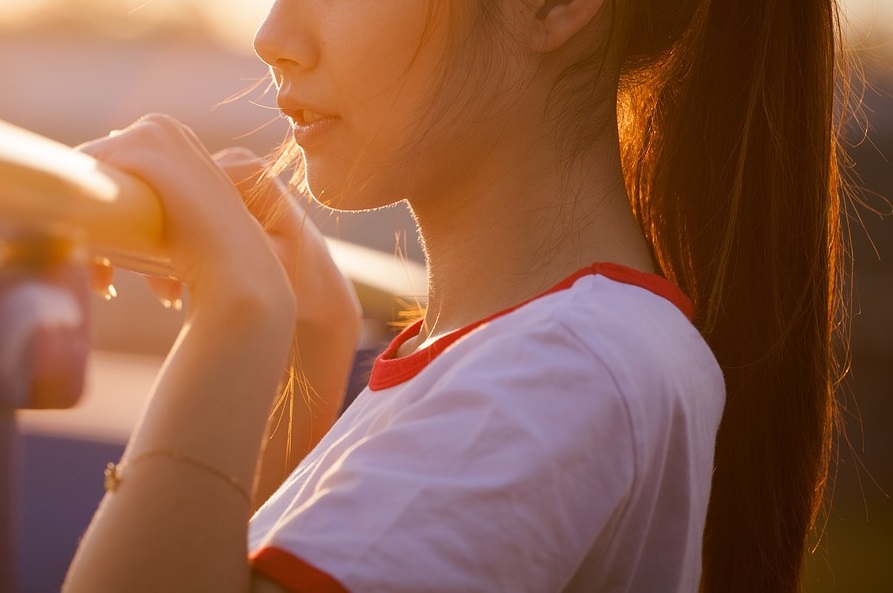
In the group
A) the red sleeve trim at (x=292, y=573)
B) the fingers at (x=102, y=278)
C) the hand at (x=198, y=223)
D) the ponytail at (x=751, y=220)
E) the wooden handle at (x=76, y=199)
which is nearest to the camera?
the wooden handle at (x=76, y=199)

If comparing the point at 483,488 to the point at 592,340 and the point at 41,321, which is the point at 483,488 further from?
the point at 41,321

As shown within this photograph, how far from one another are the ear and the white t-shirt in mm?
297

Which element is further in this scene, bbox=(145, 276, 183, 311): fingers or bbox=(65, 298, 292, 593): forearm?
bbox=(145, 276, 183, 311): fingers

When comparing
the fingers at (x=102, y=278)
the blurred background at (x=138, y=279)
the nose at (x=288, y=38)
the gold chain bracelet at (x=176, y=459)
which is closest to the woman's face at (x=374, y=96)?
the nose at (x=288, y=38)

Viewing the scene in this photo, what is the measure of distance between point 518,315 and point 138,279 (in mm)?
7384

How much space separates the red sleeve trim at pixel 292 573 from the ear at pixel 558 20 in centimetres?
63

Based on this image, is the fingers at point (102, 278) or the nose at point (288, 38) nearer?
the fingers at point (102, 278)

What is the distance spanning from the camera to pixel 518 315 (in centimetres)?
103

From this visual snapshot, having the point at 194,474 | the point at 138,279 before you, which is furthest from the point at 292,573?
the point at 138,279

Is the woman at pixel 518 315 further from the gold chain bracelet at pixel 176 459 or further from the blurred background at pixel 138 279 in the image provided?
the blurred background at pixel 138 279

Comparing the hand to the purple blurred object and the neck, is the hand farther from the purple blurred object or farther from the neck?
the neck

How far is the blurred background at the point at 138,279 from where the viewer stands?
2.37 meters

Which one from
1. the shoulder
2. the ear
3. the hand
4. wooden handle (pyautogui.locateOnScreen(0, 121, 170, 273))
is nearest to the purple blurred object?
wooden handle (pyautogui.locateOnScreen(0, 121, 170, 273))

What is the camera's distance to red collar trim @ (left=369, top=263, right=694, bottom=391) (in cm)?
109
